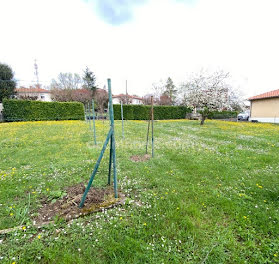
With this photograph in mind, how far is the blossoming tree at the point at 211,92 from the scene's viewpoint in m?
13.4

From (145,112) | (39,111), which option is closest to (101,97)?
(145,112)

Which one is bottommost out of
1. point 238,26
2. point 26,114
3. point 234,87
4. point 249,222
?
point 249,222

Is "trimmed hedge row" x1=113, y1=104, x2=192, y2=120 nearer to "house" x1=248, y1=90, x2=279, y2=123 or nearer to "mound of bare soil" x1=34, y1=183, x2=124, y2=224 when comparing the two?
"house" x1=248, y1=90, x2=279, y2=123

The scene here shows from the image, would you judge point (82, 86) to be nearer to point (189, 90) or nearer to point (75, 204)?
point (189, 90)

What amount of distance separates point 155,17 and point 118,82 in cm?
1878

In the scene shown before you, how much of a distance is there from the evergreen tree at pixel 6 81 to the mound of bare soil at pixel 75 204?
2289 cm

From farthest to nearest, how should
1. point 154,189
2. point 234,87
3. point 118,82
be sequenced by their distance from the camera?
1. point 118,82
2. point 234,87
3. point 154,189

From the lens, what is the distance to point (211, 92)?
13664 millimetres

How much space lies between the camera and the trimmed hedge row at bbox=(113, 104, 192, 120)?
794 inches

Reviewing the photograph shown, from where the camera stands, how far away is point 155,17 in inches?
345

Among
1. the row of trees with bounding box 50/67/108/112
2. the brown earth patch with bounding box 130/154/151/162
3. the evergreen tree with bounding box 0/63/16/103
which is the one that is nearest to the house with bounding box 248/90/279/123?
the brown earth patch with bounding box 130/154/151/162

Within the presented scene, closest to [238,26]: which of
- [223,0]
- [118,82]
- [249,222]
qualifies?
[223,0]

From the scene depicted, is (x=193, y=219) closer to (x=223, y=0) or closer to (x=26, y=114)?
(x=223, y=0)

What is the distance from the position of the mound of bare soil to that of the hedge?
16526 mm
